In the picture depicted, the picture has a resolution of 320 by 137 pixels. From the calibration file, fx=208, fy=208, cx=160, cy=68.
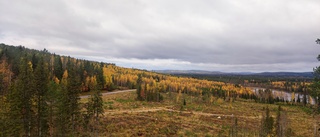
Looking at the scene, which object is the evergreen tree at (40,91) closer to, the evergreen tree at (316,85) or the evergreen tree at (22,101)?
the evergreen tree at (22,101)

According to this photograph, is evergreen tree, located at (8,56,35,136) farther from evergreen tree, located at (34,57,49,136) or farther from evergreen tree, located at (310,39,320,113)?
evergreen tree, located at (310,39,320,113)

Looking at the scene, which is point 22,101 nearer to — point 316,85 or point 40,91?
point 40,91

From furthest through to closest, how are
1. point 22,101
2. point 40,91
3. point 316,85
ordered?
point 40,91, point 22,101, point 316,85

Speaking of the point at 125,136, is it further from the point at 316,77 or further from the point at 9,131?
the point at 316,77

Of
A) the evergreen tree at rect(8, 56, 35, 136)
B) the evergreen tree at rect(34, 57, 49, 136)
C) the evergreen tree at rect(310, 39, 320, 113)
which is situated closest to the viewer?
the evergreen tree at rect(310, 39, 320, 113)

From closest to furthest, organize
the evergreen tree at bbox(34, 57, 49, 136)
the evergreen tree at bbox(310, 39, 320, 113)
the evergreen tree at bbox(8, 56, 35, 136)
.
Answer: the evergreen tree at bbox(310, 39, 320, 113) < the evergreen tree at bbox(8, 56, 35, 136) < the evergreen tree at bbox(34, 57, 49, 136)

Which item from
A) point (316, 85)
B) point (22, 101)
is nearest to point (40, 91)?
point (22, 101)

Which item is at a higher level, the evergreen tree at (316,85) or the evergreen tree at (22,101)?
the evergreen tree at (316,85)

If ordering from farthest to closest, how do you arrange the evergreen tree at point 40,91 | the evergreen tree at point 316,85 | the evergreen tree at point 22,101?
the evergreen tree at point 40,91 < the evergreen tree at point 22,101 < the evergreen tree at point 316,85

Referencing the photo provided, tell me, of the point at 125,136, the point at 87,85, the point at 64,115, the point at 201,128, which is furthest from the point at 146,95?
the point at 64,115

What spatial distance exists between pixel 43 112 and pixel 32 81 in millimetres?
4064

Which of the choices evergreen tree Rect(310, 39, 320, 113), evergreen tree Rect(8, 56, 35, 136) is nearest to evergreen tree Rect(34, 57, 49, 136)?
evergreen tree Rect(8, 56, 35, 136)

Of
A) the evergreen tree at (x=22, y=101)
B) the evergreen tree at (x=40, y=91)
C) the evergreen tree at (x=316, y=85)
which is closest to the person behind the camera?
the evergreen tree at (x=316, y=85)

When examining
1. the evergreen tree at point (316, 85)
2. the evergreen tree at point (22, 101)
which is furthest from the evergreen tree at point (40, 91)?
the evergreen tree at point (316, 85)
